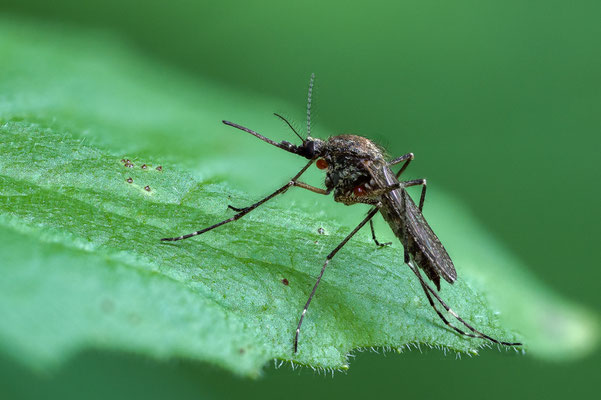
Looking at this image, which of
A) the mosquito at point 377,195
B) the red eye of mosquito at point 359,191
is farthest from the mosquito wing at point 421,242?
the red eye of mosquito at point 359,191

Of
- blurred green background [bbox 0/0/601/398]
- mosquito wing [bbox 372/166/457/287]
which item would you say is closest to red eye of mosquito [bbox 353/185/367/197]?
mosquito wing [bbox 372/166/457/287]

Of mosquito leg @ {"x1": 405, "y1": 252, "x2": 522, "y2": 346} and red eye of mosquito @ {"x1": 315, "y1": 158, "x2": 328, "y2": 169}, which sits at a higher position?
red eye of mosquito @ {"x1": 315, "y1": 158, "x2": 328, "y2": 169}

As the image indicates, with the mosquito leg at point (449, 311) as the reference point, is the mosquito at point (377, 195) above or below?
above

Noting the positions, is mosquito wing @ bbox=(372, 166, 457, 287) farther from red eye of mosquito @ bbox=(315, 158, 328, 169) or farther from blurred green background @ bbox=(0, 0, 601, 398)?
blurred green background @ bbox=(0, 0, 601, 398)

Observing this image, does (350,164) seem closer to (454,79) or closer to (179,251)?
(179,251)

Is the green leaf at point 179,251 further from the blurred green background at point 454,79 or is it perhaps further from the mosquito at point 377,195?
the blurred green background at point 454,79

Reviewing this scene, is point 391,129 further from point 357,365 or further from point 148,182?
point 148,182
